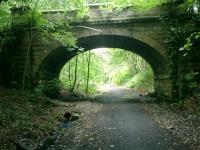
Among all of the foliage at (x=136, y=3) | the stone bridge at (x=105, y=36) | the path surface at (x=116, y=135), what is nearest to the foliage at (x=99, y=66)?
the stone bridge at (x=105, y=36)

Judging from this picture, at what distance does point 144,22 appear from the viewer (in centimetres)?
2078

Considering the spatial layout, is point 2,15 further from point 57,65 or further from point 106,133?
point 57,65

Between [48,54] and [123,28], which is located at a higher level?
[123,28]

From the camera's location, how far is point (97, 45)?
25625mm

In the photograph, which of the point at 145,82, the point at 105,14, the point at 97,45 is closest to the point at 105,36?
the point at 105,14

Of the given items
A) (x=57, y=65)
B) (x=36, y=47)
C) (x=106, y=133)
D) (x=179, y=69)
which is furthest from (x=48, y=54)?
(x=106, y=133)

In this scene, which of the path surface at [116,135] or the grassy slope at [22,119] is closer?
the grassy slope at [22,119]

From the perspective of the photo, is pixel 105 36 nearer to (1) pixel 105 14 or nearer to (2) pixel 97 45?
(1) pixel 105 14

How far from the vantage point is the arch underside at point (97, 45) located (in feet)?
71.3

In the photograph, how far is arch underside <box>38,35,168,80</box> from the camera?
21719 millimetres

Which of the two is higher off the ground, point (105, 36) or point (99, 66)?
point (105, 36)

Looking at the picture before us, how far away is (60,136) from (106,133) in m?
1.60

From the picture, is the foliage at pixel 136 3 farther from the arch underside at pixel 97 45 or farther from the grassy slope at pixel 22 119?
the grassy slope at pixel 22 119

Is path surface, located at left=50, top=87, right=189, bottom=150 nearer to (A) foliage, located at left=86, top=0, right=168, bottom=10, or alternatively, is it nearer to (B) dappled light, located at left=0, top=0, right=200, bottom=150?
(B) dappled light, located at left=0, top=0, right=200, bottom=150
